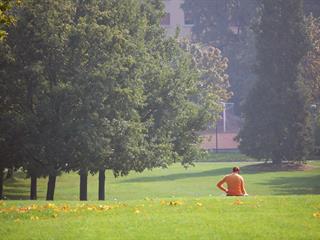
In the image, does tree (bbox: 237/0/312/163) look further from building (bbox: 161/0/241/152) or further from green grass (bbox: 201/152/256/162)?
green grass (bbox: 201/152/256/162)

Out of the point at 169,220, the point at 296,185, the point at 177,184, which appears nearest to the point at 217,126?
the point at 177,184

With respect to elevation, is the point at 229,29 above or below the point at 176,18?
below

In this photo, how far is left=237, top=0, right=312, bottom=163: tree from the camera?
5450 centimetres

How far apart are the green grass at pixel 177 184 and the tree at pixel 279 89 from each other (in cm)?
259

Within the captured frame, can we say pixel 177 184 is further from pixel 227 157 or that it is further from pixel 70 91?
pixel 227 157

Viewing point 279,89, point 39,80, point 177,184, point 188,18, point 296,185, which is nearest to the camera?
point 39,80

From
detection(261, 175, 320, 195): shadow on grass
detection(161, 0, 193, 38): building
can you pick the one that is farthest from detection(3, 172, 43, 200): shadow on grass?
detection(161, 0, 193, 38): building

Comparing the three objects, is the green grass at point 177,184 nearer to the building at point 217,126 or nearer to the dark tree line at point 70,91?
the building at point 217,126

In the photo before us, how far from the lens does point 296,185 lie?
134ft

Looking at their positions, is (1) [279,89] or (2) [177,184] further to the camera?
(1) [279,89]

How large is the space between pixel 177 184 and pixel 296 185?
687 centimetres

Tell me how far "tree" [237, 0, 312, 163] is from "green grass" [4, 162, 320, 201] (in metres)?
2.59

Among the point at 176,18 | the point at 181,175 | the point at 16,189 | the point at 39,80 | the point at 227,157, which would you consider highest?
the point at 176,18

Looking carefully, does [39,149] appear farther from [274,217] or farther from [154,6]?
[274,217]
